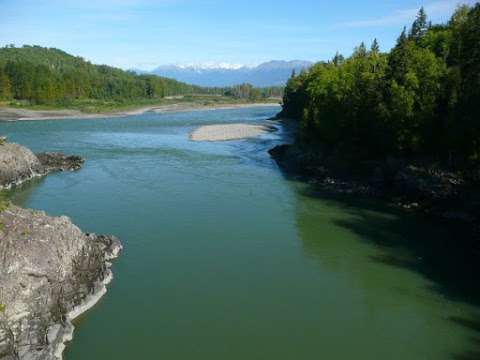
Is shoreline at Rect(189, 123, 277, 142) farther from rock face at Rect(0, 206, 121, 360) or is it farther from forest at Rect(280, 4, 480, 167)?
rock face at Rect(0, 206, 121, 360)

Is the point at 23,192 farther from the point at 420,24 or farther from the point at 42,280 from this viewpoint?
the point at 420,24

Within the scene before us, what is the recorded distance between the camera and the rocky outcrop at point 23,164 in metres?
45.2

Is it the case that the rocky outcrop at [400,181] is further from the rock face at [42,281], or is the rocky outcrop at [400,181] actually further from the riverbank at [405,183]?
the rock face at [42,281]

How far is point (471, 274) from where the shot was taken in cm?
2611

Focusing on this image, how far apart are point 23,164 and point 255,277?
1322 inches

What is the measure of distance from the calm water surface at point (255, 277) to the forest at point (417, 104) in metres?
8.74

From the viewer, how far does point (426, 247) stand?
30.2 metres

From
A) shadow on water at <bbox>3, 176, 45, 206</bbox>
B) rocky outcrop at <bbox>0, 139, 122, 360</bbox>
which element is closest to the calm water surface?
shadow on water at <bbox>3, 176, 45, 206</bbox>

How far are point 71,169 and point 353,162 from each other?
1257 inches

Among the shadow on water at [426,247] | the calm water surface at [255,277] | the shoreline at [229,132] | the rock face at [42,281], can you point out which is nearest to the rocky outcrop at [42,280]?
the rock face at [42,281]

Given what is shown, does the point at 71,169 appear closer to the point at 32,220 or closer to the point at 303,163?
the point at 303,163

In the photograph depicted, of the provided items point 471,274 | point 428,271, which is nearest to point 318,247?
point 428,271

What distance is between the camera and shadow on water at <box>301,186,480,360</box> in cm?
2367

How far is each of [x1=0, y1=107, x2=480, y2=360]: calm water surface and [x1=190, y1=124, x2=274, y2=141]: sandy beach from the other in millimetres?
34536
